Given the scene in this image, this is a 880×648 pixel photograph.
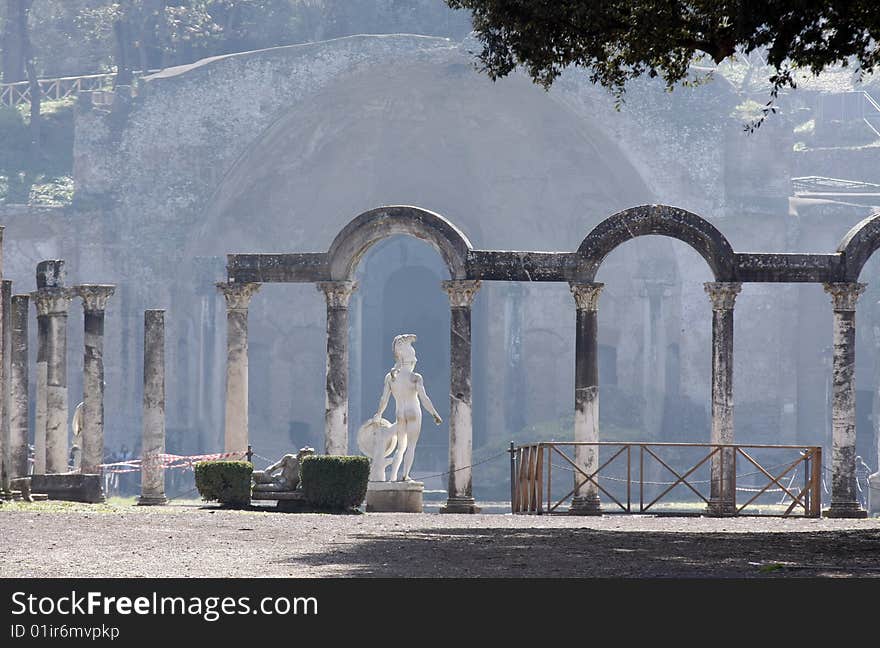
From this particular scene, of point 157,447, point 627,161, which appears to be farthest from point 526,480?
point 627,161

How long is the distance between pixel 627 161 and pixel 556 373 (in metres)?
5.49

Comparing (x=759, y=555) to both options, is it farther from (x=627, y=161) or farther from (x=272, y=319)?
(x=272, y=319)

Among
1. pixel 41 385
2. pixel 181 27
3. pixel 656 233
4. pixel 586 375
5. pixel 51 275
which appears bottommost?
pixel 41 385

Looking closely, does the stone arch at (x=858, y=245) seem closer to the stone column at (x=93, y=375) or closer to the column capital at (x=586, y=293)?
the column capital at (x=586, y=293)

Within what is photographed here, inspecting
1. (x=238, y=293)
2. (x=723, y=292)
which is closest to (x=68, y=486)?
(x=238, y=293)

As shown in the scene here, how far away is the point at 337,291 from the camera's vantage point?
23.3 metres

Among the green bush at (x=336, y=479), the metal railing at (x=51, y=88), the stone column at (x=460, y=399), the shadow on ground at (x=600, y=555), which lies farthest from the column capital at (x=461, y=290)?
the metal railing at (x=51, y=88)

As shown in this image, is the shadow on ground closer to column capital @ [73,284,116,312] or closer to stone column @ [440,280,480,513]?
stone column @ [440,280,480,513]

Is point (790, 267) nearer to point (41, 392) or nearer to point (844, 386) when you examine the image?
point (844, 386)

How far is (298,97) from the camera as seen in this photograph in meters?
37.4

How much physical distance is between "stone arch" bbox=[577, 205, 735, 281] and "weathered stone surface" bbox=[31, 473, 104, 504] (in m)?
7.36

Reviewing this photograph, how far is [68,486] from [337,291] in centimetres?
457

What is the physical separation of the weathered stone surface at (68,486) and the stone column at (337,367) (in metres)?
3.29

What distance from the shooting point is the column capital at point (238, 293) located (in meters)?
23.7
